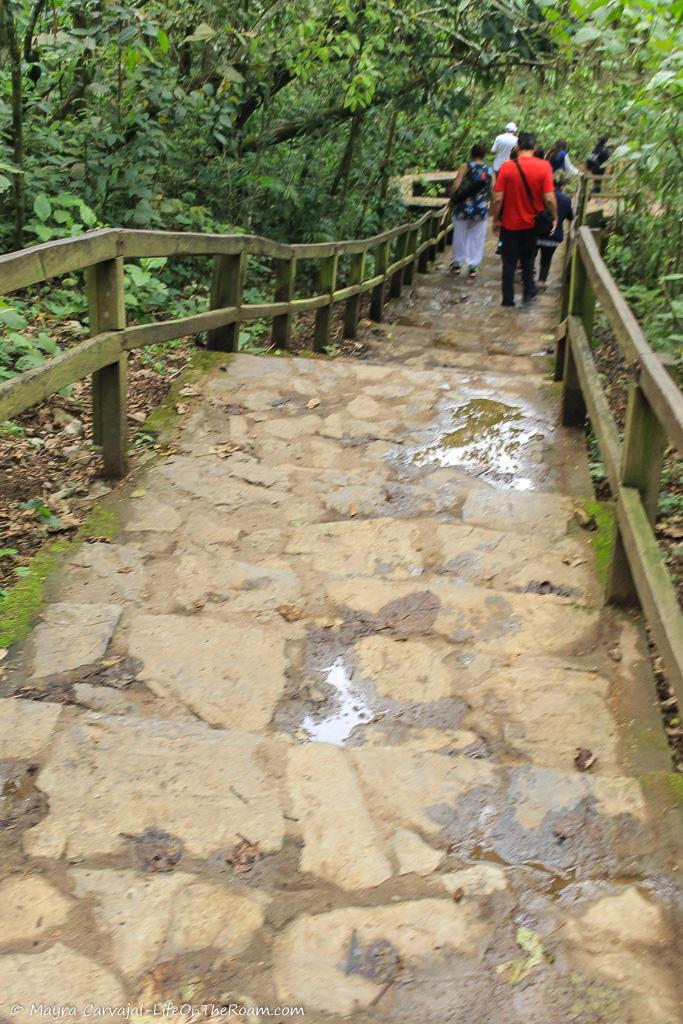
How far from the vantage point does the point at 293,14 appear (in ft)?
33.3

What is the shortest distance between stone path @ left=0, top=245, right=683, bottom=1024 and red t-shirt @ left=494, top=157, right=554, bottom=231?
653cm

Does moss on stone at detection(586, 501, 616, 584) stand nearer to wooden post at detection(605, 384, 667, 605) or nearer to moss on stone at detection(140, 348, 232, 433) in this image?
wooden post at detection(605, 384, 667, 605)

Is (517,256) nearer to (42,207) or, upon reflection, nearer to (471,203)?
(471,203)

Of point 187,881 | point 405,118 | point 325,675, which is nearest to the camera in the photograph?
point 187,881

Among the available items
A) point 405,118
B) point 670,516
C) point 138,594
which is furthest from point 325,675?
point 405,118

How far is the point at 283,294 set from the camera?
25.0 feet

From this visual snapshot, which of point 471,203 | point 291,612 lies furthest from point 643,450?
point 471,203

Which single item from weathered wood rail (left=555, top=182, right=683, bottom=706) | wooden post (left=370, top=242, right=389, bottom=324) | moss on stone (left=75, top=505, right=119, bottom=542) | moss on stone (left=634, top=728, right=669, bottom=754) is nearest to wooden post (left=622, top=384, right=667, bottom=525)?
weathered wood rail (left=555, top=182, right=683, bottom=706)

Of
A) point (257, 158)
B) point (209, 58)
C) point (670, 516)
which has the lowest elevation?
point (670, 516)

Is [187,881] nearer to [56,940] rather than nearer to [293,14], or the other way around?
[56,940]

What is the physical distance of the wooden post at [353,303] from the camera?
31.8 ft

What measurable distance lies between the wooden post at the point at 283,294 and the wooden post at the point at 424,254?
7.96 metres

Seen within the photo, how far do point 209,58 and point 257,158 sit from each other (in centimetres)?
125

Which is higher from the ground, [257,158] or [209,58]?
[209,58]
